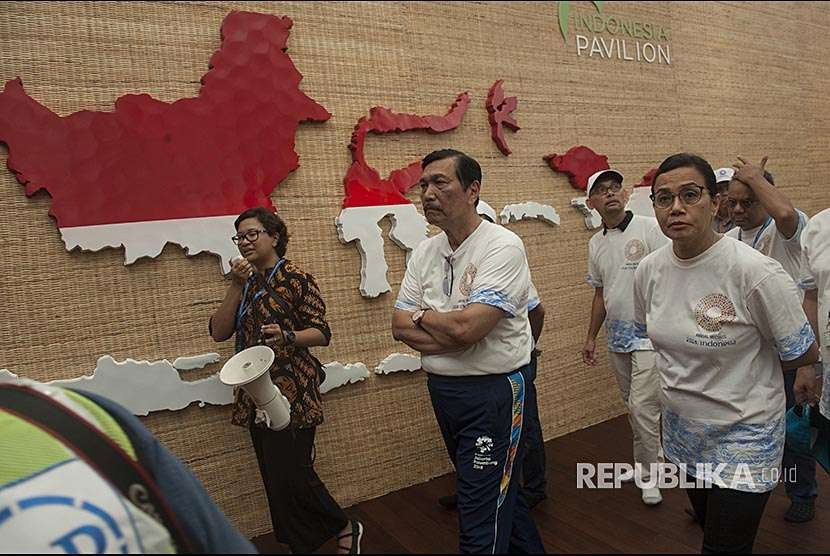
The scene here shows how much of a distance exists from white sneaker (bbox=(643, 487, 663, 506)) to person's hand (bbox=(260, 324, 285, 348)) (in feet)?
3.46

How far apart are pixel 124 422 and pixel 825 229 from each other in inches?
61.8

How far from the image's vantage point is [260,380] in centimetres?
150

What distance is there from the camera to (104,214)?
6.27 feet

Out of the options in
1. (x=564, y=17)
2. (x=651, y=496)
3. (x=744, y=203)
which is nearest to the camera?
(x=651, y=496)

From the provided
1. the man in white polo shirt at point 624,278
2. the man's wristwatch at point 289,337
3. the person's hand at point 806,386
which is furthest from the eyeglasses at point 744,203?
the man's wristwatch at point 289,337

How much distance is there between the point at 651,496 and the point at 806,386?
69 cm

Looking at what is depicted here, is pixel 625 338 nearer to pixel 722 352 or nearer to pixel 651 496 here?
pixel 722 352

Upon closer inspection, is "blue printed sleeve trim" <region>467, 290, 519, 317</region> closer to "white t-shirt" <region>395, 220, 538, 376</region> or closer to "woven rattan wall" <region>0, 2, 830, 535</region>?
"white t-shirt" <region>395, 220, 538, 376</region>

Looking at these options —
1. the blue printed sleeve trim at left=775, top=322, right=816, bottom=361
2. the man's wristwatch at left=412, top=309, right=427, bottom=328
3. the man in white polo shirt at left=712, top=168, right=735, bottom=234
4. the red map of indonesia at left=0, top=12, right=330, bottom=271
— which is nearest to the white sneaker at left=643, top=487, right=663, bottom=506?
the blue printed sleeve trim at left=775, top=322, right=816, bottom=361

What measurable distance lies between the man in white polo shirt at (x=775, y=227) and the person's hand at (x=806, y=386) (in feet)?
0.92

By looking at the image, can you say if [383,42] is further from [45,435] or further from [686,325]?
[45,435]

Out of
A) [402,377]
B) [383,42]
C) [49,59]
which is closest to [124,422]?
[49,59]

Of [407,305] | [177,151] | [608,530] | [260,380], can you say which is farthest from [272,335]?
[608,530]

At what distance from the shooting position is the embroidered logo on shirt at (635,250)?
2246mm
